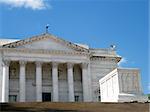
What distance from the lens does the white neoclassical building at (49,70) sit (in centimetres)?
4962

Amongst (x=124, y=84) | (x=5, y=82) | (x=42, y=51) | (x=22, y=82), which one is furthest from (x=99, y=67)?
(x=124, y=84)

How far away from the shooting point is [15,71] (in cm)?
5138

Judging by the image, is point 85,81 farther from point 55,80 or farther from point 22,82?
point 22,82

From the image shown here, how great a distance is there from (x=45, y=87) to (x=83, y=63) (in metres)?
6.52

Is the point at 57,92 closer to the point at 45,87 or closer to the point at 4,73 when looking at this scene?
the point at 45,87

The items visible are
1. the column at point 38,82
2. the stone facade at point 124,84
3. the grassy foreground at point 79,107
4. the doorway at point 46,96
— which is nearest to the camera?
the grassy foreground at point 79,107

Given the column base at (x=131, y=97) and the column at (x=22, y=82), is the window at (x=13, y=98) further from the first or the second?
the column base at (x=131, y=97)

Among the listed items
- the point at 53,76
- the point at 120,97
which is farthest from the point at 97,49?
the point at 120,97

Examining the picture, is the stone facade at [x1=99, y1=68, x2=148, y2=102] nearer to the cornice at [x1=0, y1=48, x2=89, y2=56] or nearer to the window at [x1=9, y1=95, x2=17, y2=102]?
the cornice at [x1=0, y1=48, x2=89, y2=56]

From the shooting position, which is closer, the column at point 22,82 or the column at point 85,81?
the column at point 22,82

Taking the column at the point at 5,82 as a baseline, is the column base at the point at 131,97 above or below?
below

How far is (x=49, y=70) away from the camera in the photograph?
2071 inches

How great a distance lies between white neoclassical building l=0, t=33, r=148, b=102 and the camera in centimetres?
4962

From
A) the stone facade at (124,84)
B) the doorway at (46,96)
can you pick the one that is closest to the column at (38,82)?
the doorway at (46,96)
